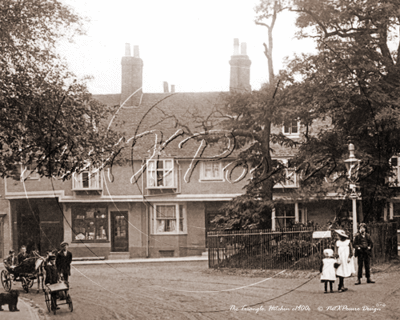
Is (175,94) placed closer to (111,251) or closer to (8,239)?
(111,251)

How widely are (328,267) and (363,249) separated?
1195mm

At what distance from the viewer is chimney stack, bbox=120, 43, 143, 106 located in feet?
17.4

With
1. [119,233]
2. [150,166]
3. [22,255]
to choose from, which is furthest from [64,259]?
[150,166]

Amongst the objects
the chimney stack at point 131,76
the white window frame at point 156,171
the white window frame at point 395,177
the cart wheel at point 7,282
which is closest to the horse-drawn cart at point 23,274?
the cart wheel at point 7,282

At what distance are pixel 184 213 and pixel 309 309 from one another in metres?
2.93

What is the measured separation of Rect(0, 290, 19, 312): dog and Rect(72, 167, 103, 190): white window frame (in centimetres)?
289

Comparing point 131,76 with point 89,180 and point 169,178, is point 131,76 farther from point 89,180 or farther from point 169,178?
point 169,178

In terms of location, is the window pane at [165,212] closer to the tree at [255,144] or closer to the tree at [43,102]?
the tree at [255,144]

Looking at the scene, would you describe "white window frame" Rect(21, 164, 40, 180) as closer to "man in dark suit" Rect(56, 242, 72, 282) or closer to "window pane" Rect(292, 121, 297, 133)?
"man in dark suit" Rect(56, 242, 72, 282)

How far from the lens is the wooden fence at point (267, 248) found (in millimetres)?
5164

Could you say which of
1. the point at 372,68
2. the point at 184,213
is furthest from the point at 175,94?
the point at 372,68

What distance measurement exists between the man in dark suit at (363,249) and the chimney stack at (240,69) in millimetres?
2634

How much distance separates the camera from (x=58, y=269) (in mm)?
5703

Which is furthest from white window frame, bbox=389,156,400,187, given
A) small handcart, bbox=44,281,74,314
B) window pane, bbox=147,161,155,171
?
small handcart, bbox=44,281,74,314
